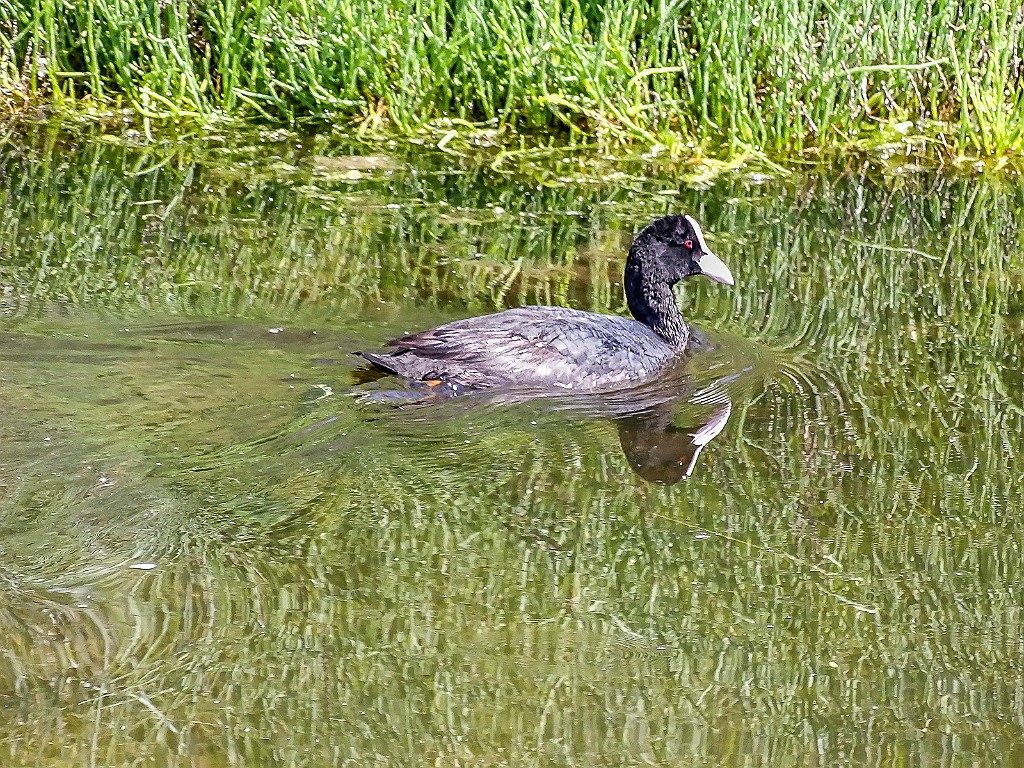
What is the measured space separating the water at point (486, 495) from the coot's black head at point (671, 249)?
321 millimetres

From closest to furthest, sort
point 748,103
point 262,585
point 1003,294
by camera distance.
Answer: point 262,585 → point 1003,294 → point 748,103

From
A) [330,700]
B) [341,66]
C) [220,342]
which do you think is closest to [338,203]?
[341,66]

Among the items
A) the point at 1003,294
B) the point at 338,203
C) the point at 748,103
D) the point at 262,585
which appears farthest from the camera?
the point at 748,103

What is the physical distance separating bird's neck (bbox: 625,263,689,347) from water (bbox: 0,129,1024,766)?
0.60ft

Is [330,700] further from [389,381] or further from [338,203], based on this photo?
[338,203]

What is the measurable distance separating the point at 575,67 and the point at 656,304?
2.55 m

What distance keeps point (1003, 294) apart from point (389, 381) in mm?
→ 2865

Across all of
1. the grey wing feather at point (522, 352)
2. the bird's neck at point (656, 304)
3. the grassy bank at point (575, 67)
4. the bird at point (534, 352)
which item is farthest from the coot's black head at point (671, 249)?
the grassy bank at point (575, 67)

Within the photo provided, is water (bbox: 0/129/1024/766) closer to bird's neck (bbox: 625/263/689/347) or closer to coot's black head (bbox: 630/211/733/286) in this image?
bird's neck (bbox: 625/263/689/347)

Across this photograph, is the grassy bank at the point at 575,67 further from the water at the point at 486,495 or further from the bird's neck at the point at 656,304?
the bird's neck at the point at 656,304

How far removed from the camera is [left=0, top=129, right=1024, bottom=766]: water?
3477mm

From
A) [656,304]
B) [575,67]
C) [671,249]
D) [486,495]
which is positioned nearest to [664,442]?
[486,495]

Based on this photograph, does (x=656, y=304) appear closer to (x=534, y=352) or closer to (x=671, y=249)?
(x=671, y=249)

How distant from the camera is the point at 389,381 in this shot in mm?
5598
